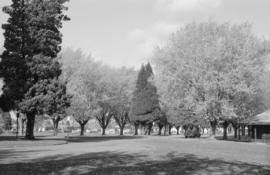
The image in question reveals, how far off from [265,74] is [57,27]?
85.7 ft

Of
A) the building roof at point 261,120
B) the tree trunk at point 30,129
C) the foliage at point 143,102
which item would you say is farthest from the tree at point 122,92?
the tree trunk at point 30,129

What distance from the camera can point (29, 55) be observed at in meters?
39.8

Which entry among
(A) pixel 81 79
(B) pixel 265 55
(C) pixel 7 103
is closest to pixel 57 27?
(C) pixel 7 103

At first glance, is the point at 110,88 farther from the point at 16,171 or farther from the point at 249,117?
the point at 16,171

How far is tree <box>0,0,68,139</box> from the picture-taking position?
38.1 meters

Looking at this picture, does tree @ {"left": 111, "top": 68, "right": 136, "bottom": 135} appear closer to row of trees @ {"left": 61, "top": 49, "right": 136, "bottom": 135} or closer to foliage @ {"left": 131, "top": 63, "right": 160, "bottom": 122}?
row of trees @ {"left": 61, "top": 49, "right": 136, "bottom": 135}

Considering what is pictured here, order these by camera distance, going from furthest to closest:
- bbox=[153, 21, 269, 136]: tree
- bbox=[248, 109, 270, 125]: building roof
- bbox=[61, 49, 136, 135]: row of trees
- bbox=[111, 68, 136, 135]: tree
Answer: bbox=[111, 68, 136, 135]: tree
bbox=[61, 49, 136, 135]: row of trees
bbox=[248, 109, 270, 125]: building roof
bbox=[153, 21, 269, 136]: tree

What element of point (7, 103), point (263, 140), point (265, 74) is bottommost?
point (263, 140)

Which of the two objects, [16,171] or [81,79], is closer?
[16,171]

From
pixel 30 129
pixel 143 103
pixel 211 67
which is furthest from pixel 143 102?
pixel 30 129

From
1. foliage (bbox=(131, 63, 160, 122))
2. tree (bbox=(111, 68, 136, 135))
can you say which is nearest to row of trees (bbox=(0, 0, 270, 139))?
tree (bbox=(111, 68, 136, 135))

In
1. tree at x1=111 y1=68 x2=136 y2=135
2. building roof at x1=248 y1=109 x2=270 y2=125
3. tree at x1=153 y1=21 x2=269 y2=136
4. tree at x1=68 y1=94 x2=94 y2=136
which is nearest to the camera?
tree at x1=153 y1=21 x2=269 y2=136

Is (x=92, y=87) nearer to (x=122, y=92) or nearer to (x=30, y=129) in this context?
(x=122, y=92)

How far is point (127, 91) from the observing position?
83375 mm
